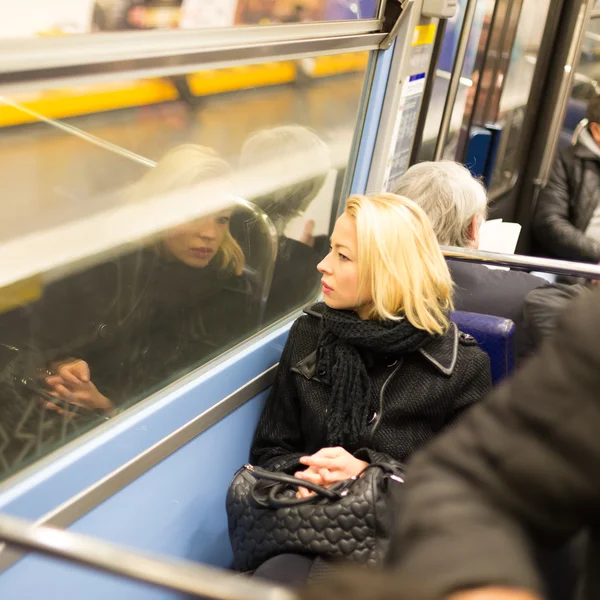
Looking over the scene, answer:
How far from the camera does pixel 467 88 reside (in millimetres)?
3818

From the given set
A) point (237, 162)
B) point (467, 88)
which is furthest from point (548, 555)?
point (467, 88)

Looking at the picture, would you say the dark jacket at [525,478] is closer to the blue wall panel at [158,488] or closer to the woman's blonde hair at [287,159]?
the blue wall panel at [158,488]

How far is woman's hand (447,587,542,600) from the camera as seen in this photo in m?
0.57

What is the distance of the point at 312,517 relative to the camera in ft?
5.64

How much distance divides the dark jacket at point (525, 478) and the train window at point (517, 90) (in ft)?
13.3

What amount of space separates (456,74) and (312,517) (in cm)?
227

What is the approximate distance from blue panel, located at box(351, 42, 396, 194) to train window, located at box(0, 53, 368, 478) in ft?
0.29

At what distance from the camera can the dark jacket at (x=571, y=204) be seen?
4.23 metres

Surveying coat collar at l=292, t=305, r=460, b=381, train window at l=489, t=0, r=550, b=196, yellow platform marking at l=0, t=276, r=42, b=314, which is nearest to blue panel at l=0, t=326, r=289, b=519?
coat collar at l=292, t=305, r=460, b=381

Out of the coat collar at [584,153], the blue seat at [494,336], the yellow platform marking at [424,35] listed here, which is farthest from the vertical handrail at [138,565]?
the coat collar at [584,153]

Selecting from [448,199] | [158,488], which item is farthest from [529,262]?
[158,488]

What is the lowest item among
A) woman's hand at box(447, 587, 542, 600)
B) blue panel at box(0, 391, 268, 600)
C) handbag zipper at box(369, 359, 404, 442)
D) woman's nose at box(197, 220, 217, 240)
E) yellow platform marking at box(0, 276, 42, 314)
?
blue panel at box(0, 391, 268, 600)

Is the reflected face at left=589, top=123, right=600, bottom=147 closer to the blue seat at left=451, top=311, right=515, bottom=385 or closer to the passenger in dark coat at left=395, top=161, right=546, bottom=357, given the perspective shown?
the passenger in dark coat at left=395, top=161, right=546, bottom=357

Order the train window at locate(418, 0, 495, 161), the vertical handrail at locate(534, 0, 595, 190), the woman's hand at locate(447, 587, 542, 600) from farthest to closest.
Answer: the vertical handrail at locate(534, 0, 595, 190)
the train window at locate(418, 0, 495, 161)
the woman's hand at locate(447, 587, 542, 600)
